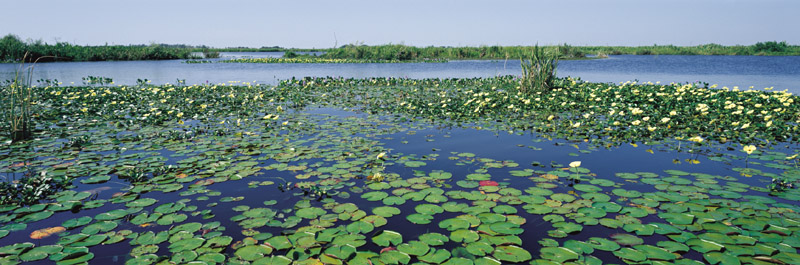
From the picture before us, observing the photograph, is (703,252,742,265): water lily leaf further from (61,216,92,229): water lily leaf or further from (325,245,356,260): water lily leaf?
(61,216,92,229): water lily leaf

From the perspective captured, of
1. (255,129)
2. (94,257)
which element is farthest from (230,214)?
(255,129)

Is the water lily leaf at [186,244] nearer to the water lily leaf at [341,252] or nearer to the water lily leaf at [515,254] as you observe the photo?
the water lily leaf at [341,252]

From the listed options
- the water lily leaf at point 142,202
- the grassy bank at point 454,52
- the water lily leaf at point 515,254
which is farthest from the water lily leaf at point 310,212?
the grassy bank at point 454,52

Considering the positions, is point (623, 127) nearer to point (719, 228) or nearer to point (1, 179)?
point (719, 228)

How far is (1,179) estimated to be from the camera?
14.5 feet

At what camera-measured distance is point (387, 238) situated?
308 centimetres

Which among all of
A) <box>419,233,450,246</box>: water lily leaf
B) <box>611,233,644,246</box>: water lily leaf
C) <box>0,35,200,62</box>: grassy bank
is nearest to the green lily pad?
<box>419,233,450,246</box>: water lily leaf

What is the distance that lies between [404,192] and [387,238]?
1035 mm

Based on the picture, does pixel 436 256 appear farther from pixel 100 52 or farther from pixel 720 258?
pixel 100 52

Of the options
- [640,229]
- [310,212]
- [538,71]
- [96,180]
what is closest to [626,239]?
[640,229]

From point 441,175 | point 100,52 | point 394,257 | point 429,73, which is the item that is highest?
point 100,52

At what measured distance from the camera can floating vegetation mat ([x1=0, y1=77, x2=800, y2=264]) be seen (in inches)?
114

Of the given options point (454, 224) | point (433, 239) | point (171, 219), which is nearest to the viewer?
point (433, 239)

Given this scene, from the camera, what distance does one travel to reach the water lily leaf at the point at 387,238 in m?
3.01
